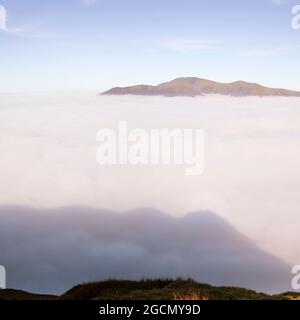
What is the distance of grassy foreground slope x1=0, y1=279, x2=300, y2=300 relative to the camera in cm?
3847

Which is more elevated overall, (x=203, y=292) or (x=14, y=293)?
(x=203, y=292)

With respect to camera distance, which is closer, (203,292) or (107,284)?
(203,292)

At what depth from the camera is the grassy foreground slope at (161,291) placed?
1515 inches

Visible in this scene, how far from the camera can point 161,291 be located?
40.3m
